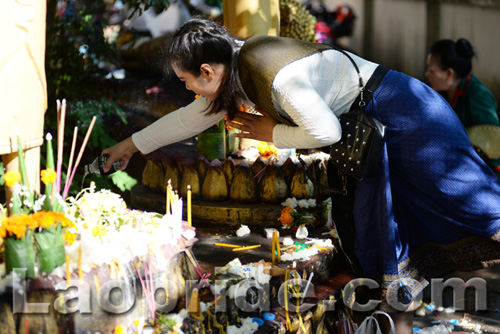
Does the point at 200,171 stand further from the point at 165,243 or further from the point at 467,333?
the point at 467,333

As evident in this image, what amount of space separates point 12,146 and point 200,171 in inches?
61.3

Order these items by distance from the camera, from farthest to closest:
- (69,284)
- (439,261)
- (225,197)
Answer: (225,197), (439,261), (69,284)

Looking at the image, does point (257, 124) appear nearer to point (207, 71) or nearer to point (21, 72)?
point (207, 71)

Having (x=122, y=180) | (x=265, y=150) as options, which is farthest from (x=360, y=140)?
(x=122, y=180)

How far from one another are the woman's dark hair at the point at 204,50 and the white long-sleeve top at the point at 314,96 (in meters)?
0.18

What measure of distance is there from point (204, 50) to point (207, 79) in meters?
0.12

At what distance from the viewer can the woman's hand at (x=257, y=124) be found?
2.33 metres

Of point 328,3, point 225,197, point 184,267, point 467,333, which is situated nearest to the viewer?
point 184,267

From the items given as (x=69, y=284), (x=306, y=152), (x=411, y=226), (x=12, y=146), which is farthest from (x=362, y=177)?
(x=306, y=152)

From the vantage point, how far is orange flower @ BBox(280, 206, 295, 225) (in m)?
3.24

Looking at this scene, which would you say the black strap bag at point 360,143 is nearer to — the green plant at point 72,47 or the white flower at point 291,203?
the white flower at point 291,203

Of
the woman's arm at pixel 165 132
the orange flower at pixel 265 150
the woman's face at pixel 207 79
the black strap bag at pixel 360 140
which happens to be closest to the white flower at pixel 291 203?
the orange flower at pixel 265 150

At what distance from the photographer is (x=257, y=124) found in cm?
235

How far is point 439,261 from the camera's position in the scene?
2.46m
